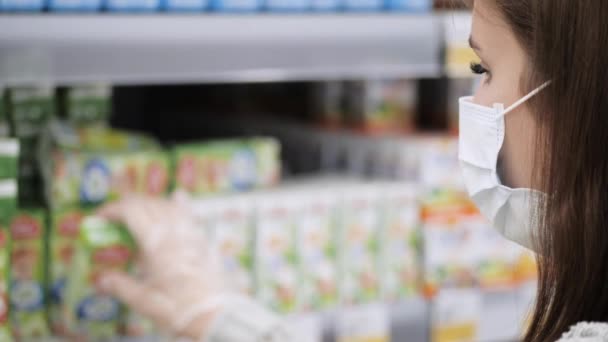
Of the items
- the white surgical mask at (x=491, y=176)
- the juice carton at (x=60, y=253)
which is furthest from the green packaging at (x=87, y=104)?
the white surgical mask at (x=491, y=176)

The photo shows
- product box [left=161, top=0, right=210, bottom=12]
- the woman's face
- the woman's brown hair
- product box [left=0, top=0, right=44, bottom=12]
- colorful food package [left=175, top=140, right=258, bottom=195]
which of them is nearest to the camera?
the woman's brown hair

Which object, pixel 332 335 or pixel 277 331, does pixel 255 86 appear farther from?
pixel 277 331

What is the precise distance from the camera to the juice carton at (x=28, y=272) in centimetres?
146

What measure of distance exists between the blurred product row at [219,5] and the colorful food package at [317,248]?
36 cm

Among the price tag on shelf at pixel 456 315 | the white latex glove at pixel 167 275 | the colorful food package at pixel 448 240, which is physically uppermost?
the white latex glove at pixel 167 275

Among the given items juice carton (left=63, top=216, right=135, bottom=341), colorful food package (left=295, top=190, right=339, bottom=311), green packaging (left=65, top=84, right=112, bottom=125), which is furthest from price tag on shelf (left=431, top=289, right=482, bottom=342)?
green packaging (left=65, top=84, right=112, bottom=125)

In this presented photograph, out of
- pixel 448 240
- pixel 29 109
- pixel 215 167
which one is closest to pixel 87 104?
pixel 29 109

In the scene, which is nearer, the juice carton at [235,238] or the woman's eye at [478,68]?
the woman's eye at [478,68]

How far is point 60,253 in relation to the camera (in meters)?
1.49

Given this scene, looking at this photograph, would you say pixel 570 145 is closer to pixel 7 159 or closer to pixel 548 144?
pixel 548 144

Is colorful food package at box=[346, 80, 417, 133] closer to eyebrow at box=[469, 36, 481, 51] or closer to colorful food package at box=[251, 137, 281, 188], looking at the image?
colorful food package at box=[251, 137, 281, 188]

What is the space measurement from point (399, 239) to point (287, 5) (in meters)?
0.55

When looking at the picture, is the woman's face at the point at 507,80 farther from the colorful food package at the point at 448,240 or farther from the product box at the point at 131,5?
the colorful food package at the point at 448,240

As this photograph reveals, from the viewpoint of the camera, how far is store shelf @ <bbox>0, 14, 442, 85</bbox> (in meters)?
1.25
